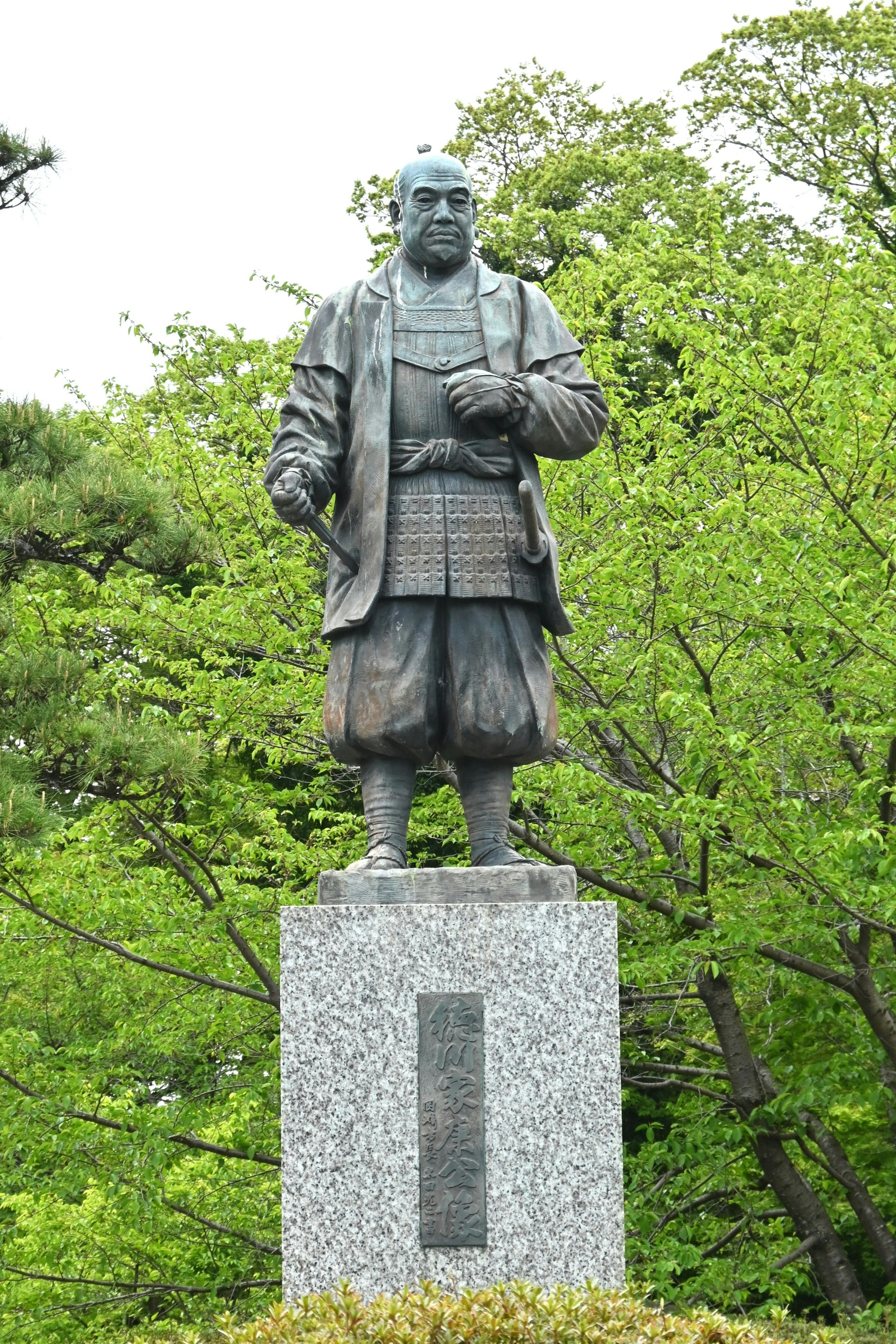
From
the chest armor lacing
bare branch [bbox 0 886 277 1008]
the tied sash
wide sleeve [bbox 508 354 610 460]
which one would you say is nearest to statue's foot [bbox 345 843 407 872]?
the chest armor lacing

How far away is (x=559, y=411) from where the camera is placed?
4.38m

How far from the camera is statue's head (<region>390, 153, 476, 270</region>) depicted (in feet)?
14.6

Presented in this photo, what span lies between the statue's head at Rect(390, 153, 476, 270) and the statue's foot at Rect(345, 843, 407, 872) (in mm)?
1649

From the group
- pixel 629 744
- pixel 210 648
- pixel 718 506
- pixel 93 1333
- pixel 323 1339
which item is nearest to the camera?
pixel 323 1339

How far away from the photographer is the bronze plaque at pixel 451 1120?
3871 mm

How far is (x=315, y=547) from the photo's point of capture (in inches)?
337

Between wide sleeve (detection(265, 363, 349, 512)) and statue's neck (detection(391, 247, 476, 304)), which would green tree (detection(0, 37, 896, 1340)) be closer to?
wide sleeve (detection(265, 363, 349, 512))

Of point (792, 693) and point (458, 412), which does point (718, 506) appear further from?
point (458, 412)

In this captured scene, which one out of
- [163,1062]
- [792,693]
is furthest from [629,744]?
[163,1062]

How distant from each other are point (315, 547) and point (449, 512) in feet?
14.0

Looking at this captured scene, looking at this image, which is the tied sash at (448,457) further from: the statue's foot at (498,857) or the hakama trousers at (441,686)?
the statue's foot at (498,857)

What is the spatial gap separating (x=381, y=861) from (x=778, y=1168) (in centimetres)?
519

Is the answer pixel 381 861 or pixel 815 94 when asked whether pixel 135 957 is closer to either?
pixel 381 861

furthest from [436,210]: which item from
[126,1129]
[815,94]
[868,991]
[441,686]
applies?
[815,94]
